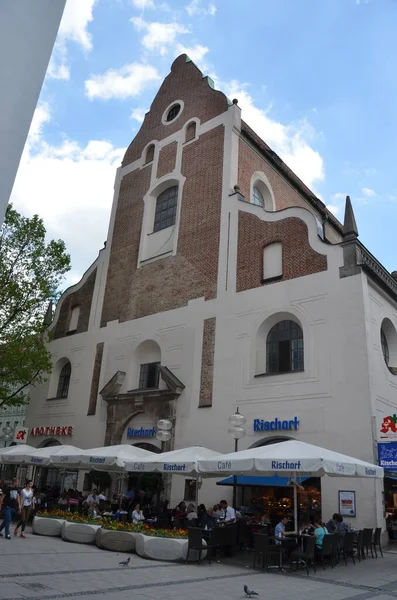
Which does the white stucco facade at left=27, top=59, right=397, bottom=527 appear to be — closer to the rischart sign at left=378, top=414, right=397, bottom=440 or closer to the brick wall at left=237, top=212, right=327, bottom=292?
the brick wall at left=237, top=212, right=327, bottom=292

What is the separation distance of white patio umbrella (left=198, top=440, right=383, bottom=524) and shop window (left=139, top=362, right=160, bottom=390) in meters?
9.88

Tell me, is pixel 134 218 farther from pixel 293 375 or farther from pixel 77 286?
pixel 293 375

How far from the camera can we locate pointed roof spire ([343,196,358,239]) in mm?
18344

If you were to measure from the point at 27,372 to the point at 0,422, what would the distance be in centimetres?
2290

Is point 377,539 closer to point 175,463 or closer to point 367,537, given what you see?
point 367,537

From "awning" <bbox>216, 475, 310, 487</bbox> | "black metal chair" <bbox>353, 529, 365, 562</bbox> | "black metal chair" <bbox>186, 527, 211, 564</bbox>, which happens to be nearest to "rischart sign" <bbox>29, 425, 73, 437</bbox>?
"awning" <bbox>216, 475, 310, 487</bbox>

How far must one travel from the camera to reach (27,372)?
23.4m

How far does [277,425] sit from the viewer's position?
17.5 meters

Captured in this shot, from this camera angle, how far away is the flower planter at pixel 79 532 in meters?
14.9

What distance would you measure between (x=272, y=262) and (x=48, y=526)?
12586 millimetres

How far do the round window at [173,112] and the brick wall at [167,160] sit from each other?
206 centimetres

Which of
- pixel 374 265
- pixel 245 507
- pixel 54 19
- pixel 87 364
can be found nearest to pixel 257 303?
pixel 374 265

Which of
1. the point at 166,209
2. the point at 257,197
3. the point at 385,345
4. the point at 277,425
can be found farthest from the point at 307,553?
the point at 166,209

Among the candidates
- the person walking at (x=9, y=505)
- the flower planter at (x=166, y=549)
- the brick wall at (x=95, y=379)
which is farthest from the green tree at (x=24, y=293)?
the flower planter at (x=166, y=549)
